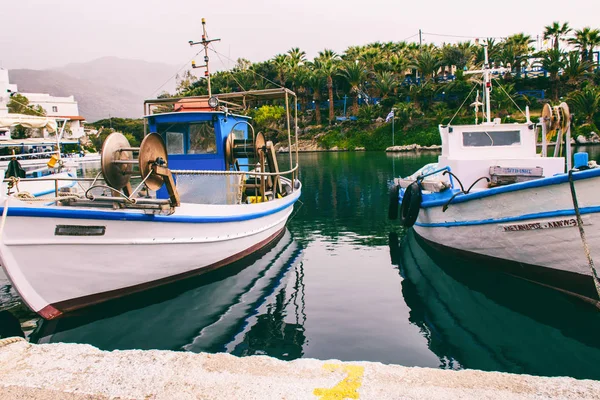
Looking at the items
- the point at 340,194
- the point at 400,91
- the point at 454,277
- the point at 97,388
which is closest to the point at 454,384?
the point at 97,388

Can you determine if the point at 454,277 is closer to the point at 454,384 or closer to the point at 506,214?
the point at 506,214

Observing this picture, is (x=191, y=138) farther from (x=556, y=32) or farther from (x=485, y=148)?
(x=556, y=32)

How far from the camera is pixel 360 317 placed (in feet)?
23.4

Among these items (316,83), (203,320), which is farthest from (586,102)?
(203,320)

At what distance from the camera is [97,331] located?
6703 millimetres

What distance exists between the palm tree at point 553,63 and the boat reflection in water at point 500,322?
4952 centimetres

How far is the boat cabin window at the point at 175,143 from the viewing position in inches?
442

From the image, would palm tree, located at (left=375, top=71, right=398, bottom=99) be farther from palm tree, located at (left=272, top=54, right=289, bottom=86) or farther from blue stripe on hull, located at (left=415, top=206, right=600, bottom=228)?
blue stripe on hull, located at (left=415, top=206, right=600, bottom=228)

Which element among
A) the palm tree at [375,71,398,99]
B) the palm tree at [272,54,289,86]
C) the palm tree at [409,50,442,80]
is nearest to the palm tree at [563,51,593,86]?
the palm tree at [409,50,442,80]

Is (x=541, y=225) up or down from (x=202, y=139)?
down

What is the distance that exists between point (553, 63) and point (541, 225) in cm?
5082

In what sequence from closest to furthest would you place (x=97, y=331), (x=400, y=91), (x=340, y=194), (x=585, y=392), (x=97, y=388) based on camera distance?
(x=585, y=392)
(x=97, y=388)
(x=97, y=331)
(x=340, y=194)
(x=400, y=91)

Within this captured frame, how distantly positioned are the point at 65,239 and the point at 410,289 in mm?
5858

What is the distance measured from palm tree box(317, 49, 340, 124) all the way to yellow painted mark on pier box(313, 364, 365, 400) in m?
58.6
